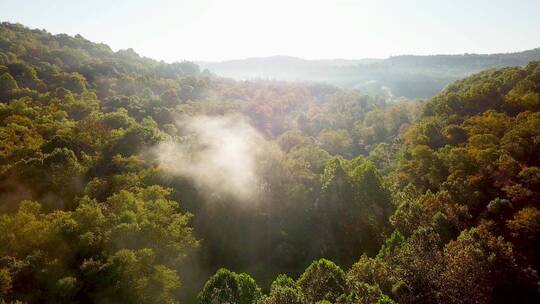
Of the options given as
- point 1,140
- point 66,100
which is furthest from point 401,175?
point 66,100

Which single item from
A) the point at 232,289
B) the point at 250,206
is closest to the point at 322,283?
the point at 232,289

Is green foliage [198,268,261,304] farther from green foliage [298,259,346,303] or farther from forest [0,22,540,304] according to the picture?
green foliage [298,259,346,303]

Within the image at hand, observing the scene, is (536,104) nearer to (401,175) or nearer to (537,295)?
(401,175)

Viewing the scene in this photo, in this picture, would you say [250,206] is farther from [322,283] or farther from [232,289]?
[322,283]

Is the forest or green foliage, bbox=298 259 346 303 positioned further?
the forest

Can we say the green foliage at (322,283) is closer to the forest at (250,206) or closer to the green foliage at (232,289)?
the forest at (250,206)

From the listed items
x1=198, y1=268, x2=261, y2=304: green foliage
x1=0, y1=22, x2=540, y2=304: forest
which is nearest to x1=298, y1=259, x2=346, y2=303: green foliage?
x1=0, y1=22, x2=540, y2=304: forest

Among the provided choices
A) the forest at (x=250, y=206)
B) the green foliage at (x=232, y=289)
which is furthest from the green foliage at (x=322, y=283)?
the green foliage at (x=232, y=289)

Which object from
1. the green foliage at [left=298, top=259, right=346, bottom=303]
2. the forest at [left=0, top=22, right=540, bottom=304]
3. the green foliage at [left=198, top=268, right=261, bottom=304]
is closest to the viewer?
the green foliage at [left=298, top=259, right=346, bottom=303]

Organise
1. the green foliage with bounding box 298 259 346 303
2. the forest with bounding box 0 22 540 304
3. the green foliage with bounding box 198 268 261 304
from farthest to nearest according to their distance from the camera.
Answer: the green foliage with bounding box 198 268 261 304 < the forest with bounding box 0 22 540 304 < the green foliage with bounding box 298 259 346 303
